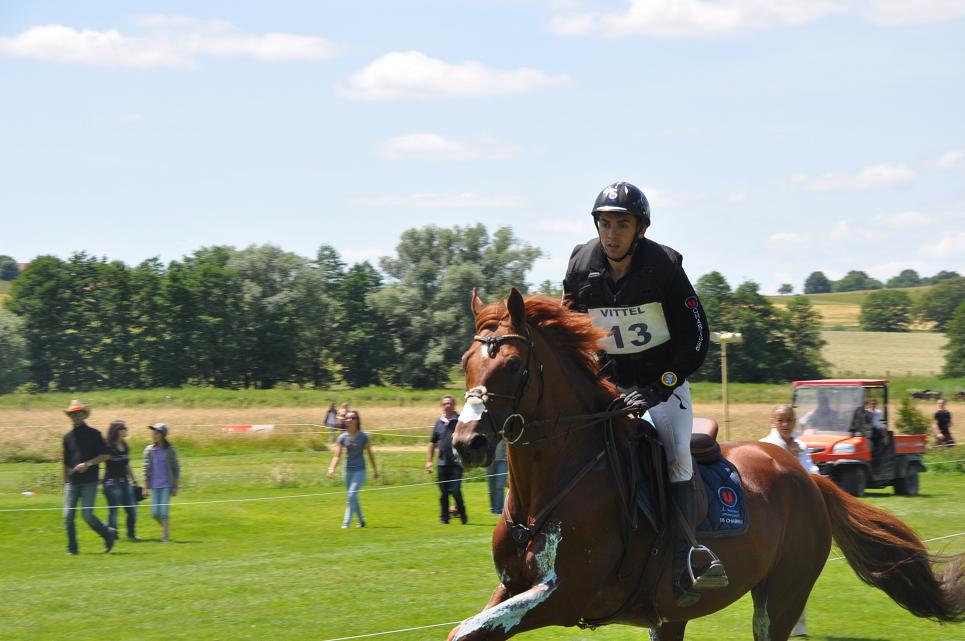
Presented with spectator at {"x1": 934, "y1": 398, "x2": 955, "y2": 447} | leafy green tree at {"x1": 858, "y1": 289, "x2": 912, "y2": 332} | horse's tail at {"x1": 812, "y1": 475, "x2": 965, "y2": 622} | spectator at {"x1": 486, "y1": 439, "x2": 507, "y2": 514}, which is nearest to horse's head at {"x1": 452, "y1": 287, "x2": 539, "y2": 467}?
horse's tail at {"x1": 812, "y1": 475, "x2": 965, "y2": 622}

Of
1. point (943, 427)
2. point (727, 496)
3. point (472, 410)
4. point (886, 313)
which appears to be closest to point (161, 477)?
point (727, 496)

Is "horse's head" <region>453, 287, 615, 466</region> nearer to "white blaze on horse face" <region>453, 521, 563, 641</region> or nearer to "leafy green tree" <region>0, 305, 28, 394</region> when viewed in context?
"white blaze on horse face" <region>453, 521, 563, 641</region>

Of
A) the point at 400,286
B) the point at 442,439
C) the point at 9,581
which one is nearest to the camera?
the point at 9,581

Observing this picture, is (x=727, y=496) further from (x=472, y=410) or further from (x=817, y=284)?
(x=817, y=284)

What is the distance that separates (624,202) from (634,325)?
757 mm

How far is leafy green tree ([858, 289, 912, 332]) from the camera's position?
9225 centimetres

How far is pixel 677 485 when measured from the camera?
20.2ft

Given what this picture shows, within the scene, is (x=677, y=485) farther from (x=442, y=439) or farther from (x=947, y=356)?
(x=947, y=356)

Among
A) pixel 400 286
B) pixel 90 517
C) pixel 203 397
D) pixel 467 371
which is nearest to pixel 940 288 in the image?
pixel 400 286

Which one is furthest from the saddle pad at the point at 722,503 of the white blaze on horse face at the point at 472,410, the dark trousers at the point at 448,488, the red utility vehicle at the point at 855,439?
the red utility vehicle at the point at 855,439

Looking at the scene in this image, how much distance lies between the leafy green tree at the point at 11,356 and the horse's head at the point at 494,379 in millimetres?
70529

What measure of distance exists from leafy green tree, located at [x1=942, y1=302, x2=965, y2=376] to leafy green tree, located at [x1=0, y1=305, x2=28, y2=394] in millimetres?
62125

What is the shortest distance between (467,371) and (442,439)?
13.5m

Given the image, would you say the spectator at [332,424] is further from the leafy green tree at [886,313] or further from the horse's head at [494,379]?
the leafy green tree at [886,313]
